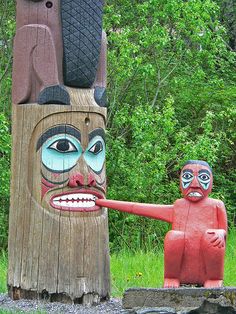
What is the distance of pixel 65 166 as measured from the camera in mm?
6730

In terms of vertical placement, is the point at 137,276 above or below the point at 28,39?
below

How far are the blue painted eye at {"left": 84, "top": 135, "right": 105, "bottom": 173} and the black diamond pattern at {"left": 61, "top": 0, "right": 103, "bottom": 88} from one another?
48cm

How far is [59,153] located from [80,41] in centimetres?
96

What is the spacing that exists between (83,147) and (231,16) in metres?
13.0

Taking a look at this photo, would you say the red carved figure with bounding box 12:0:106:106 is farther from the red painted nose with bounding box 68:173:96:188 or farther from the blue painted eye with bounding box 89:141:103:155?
the red painted nose with bounding box 68:173:96:188

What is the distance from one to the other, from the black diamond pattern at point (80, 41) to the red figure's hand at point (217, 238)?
5.41 ft

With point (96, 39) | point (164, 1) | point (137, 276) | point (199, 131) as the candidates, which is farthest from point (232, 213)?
point (96, 39)

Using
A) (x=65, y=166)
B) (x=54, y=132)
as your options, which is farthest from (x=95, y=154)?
(x=54, y=132)

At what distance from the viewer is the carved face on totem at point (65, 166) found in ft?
22.0

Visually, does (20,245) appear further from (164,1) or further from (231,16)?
(231,16)

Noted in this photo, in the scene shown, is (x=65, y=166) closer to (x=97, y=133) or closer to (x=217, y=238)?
(x=97, y=133)

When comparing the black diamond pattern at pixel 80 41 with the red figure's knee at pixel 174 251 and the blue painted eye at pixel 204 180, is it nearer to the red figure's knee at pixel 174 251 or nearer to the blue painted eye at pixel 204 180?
the blue painted eye at pixel 204 180

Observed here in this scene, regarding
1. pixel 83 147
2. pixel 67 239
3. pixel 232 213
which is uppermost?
pixel 83 147

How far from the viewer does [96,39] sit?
7.03 m
